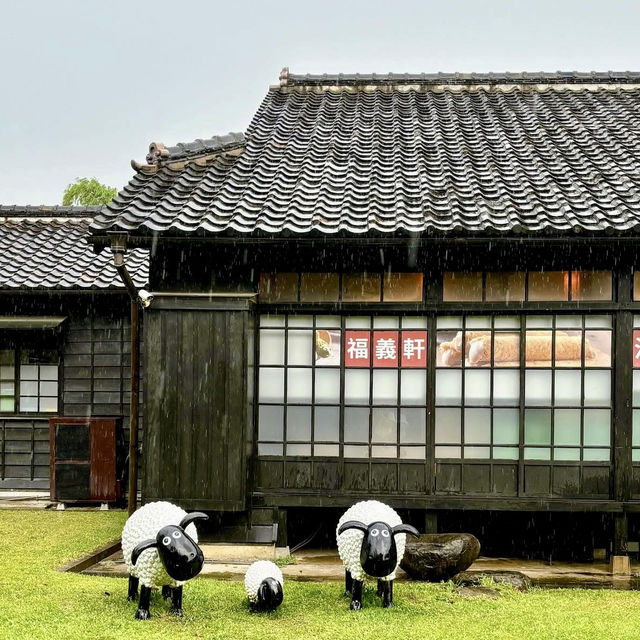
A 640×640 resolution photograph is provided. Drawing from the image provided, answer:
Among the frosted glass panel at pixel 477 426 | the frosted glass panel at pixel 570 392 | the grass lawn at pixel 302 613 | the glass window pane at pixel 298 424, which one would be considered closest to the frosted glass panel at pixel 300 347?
the glass window pane at pixel 298 424

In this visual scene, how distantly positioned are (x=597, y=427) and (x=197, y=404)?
496cm

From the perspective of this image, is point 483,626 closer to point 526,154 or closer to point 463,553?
point 463,553

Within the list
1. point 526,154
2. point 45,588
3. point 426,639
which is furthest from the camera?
point 526,154

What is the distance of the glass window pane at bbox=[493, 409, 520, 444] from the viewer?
34.8 feet

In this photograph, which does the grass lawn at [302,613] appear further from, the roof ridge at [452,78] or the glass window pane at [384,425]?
the roof ridge at [452,78]

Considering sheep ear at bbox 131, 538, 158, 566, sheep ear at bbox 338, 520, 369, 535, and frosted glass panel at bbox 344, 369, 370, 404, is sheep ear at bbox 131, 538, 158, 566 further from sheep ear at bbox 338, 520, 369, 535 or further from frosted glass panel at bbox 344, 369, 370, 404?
frosted glass panel at bbox 344, 369, 370, 404

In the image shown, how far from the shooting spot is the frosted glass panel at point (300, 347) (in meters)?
10.9

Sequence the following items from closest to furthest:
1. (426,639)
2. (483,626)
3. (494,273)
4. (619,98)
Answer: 1. (426,639)
2. (483,626)
3. (494,273)
4. (619,98)

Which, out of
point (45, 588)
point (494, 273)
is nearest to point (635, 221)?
point (494, 273)

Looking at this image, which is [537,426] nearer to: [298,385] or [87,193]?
[298,385]

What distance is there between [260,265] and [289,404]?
1801mm

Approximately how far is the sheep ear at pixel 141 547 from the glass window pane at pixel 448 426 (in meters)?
4.42

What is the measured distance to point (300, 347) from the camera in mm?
10891

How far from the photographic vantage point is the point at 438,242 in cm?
1010
